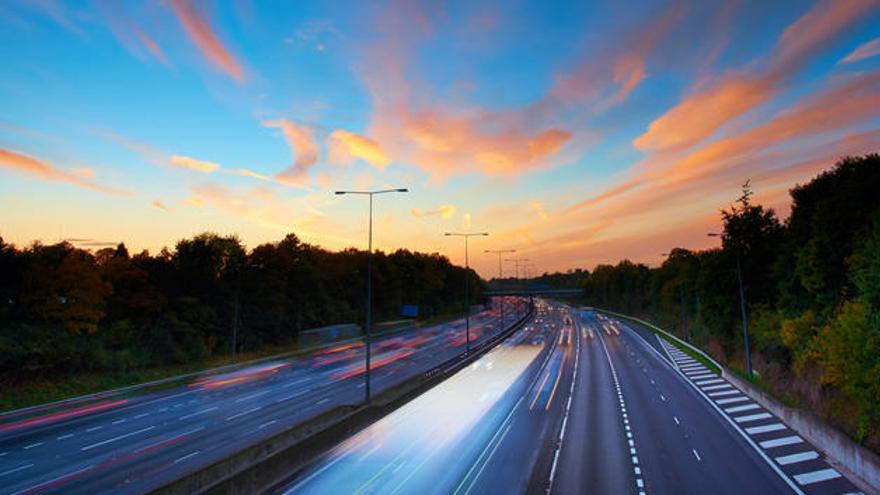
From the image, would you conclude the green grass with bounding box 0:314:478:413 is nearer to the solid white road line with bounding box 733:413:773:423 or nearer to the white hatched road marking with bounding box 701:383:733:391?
the solid white road line with bounding box 733:413:773:423

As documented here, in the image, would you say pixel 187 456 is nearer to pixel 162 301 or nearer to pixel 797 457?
pixel 797 457

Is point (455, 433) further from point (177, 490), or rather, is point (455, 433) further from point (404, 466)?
point (177, 490)

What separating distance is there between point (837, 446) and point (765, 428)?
549 cm

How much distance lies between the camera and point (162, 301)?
5772cm

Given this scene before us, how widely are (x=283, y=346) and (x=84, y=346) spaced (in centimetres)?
3194

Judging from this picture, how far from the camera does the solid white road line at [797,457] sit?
20.9 m

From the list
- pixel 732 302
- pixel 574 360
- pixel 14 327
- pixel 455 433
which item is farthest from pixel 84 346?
pixel 732 302

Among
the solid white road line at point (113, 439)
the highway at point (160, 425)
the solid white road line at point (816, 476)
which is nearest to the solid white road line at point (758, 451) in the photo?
the solid white road line at point (816, 476)

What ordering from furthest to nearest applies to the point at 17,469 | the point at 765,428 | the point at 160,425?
the point at 160,425
the point at 765,428
the point at 17,469

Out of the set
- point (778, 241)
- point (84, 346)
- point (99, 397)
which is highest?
point (778, 241)

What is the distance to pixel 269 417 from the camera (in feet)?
100

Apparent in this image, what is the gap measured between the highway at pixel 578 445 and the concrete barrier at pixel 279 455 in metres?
0.50

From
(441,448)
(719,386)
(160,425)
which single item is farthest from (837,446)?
(160,425)

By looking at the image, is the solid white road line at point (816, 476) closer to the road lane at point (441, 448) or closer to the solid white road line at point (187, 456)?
the road lane at point (441, 448)
